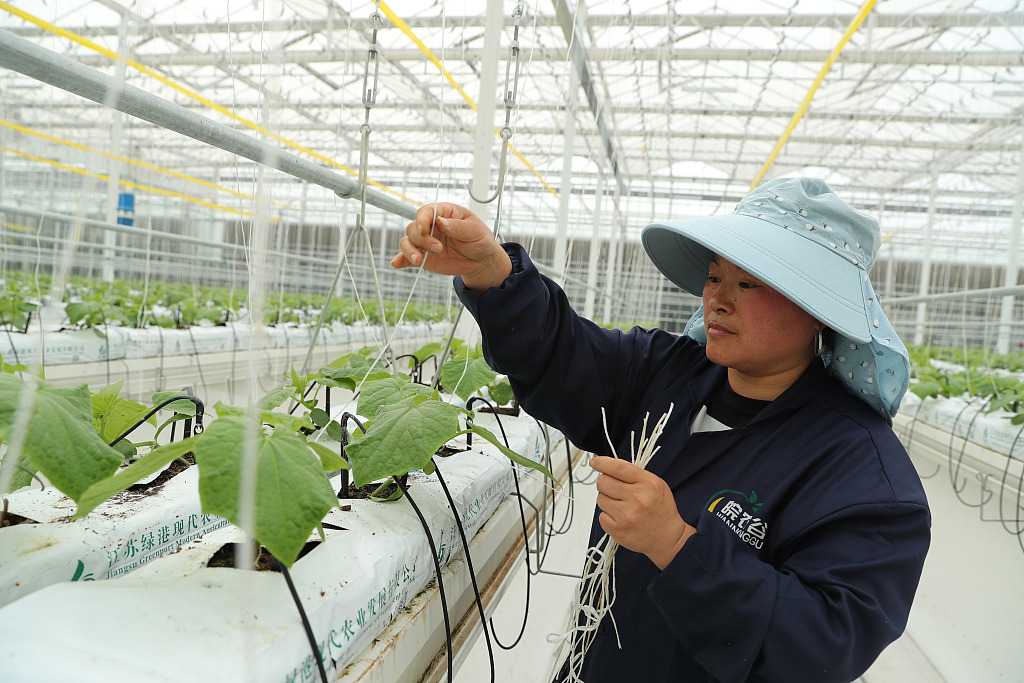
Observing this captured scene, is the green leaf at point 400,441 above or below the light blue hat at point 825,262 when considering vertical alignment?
below

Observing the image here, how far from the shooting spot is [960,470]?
264cm

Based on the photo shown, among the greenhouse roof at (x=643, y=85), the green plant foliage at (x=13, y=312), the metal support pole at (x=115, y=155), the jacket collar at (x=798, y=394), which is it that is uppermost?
the greenhouse roof at (x=643, y=85)

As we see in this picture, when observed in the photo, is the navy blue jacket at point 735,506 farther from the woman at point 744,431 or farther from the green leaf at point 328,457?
the green leaf at point 328,457

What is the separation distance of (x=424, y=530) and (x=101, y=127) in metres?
0.49

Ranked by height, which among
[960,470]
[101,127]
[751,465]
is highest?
[101,127]

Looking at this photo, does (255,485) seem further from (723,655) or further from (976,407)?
(976,407)

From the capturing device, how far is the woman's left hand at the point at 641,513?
61cm

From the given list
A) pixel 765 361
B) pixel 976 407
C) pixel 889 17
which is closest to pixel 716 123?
pixel 889 17

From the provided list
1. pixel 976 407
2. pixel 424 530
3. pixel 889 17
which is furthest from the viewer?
pixel 889 17

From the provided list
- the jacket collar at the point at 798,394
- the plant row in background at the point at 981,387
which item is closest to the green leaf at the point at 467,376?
the jacket collar at the point at 798,394

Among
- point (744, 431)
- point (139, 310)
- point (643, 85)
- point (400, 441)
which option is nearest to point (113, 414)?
point (400, 441)

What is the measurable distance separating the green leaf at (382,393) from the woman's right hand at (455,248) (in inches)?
6.5

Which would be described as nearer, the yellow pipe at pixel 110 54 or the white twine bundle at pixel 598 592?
the yellow pipe at pixel 110 54

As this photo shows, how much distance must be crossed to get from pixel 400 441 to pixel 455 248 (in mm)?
290
